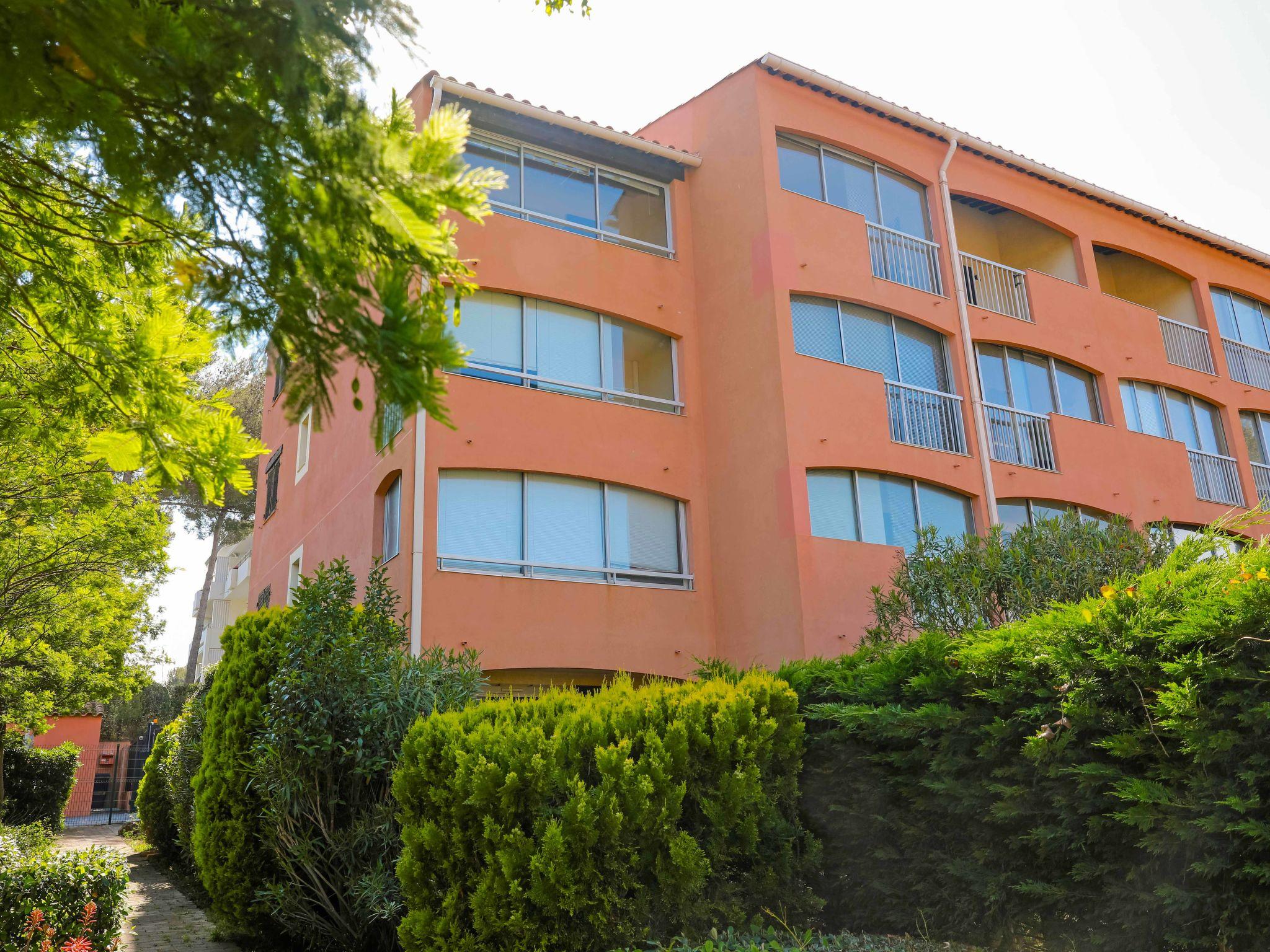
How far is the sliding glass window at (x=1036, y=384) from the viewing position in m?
18.1

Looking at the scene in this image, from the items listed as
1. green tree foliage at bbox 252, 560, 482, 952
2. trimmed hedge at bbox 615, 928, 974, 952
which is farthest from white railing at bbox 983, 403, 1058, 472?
trimmed hedge at bbox 615, 928, 974, 952

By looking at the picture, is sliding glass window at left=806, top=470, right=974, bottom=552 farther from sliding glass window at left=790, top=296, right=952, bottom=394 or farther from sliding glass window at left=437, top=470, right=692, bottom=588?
sliding glass window at left=437, top=470, right=692, bottom=588

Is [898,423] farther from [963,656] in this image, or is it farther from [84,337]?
[84,337]

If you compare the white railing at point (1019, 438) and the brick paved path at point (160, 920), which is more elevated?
the white railing at point (1019, 438)

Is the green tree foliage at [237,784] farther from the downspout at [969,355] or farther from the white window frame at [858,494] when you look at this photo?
the downspout at [969,355]

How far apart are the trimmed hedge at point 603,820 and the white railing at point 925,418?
32.7ft

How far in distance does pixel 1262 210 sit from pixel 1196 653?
66.0ft

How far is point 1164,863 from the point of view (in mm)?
4945

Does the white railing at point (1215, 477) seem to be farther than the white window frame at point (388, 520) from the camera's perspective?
Yes

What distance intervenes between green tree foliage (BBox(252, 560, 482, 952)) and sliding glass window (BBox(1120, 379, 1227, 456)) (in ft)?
52.5

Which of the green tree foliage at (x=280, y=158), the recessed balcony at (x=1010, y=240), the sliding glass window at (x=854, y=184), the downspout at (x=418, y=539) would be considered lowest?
the green tree foliage at (x=280, y=158)

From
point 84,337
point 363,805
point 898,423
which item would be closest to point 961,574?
point 898,423

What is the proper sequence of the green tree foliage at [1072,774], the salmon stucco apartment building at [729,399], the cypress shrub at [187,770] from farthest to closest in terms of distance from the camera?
the salmon stucco apartment building at [729,399]
the cypress shrub at [187,770]
the green tree foliage at [1072,774]

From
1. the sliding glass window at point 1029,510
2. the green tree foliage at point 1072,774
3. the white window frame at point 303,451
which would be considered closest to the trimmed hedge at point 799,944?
the green tree foliage at point 1072,774
